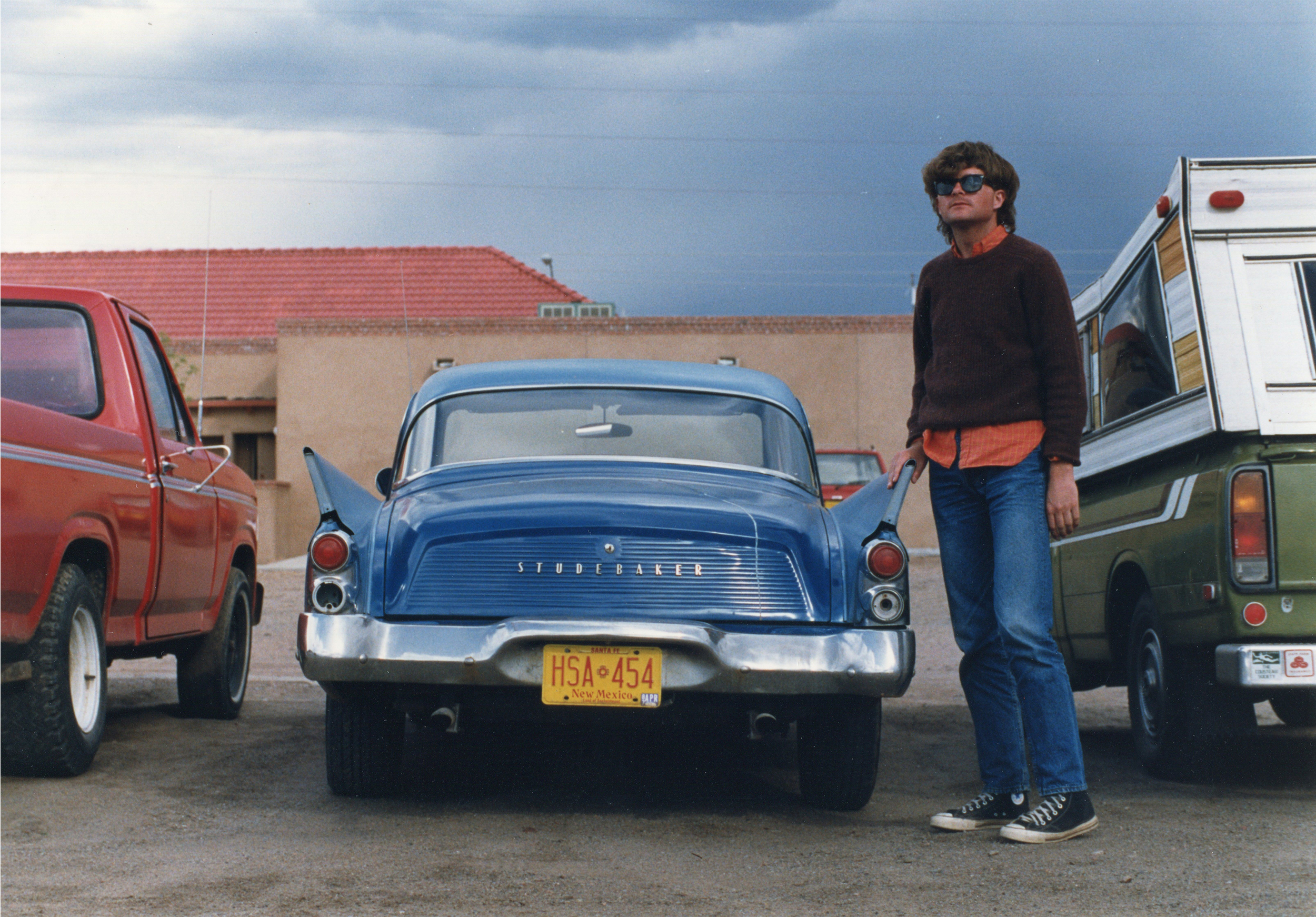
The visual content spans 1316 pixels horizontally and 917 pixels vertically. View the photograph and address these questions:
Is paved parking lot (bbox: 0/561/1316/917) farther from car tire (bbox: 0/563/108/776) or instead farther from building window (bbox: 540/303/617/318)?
building window (bbox: 540/303/617/318)

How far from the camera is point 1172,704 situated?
564 cm

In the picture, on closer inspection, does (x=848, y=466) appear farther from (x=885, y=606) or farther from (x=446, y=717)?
(x=446, y=717)

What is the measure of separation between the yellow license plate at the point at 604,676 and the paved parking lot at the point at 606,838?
1.48 feet

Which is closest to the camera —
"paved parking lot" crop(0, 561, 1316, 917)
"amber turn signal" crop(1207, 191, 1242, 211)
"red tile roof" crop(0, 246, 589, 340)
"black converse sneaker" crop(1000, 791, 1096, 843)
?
"paved parking lot" crop(0, 561, 1316, 917)

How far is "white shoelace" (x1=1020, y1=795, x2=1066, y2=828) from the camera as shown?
15.0 ft

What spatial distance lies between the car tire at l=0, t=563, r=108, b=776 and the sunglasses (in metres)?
3.45

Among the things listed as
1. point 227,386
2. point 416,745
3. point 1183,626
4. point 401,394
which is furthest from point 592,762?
point 227,386

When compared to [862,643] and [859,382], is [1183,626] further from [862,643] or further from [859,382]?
[859,382]

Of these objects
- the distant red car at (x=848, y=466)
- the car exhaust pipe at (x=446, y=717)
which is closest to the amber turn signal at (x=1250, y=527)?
the car exhaust pipe at (x=446, y=717)

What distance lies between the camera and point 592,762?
6.10 meters

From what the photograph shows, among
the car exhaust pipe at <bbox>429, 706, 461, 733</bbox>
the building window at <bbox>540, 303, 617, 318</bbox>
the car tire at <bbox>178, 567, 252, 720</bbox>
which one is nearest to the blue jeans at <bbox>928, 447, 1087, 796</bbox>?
the car exhaust pipe at <bbox>429, 706, 461, 733</bbox>

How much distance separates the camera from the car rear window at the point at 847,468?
65.5ft

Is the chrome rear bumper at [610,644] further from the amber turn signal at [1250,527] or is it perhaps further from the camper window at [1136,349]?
Result: the camper window at [1136,349]

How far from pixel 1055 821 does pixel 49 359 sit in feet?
14.8
